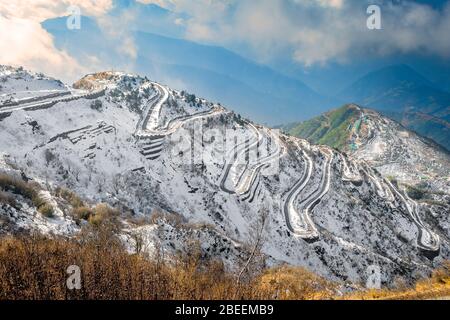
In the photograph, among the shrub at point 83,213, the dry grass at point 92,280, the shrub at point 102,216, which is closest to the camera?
the dry grass at point 92,280

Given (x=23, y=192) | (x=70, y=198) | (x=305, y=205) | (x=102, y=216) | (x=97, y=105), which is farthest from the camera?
(x=305, y=205)

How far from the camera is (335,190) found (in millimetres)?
98500

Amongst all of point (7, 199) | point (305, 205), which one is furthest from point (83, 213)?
point (305, 205)

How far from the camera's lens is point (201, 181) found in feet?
239

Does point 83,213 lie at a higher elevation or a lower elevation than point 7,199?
lower

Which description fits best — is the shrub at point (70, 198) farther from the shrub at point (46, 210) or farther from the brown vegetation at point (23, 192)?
the shrub at point (46, 210)

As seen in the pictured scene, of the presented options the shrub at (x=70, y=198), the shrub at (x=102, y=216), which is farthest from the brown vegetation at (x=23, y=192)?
the shrub at (x=102, y=216)

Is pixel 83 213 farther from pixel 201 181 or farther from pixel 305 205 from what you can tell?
pixel 305 205

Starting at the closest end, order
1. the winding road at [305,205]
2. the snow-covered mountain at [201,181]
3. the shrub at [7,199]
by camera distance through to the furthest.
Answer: the shrub at [7,199] < the snow-covered mountain at [201,181] < the winding road at [305,205]

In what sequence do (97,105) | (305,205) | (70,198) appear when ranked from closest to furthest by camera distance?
(70,198) → (97,105) → (305,205)

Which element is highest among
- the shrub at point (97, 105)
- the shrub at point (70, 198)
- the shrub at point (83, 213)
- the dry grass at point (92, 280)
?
the shrub at point (97, 105)

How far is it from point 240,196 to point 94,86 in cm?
5086

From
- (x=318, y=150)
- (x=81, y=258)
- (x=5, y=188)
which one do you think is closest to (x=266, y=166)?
(x=318, y=150)

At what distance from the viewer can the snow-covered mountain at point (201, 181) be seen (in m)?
48.0
